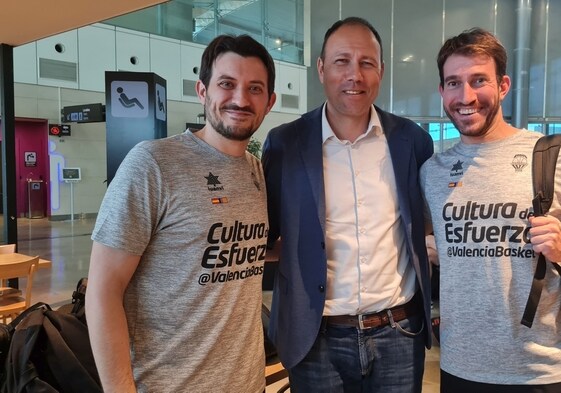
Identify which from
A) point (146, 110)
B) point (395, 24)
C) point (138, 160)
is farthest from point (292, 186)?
point (395, 24)

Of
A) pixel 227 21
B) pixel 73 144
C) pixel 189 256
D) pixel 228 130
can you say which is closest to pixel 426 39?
pixel 227 21

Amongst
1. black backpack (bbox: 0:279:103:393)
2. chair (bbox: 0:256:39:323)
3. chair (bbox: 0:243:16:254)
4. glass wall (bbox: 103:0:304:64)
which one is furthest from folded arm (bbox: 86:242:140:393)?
glass wall (bbox: 103:0:304:64)

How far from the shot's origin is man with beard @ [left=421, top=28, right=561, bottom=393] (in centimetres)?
133

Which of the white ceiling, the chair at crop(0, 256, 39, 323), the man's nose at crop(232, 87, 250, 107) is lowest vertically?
the chair at crop(0, 256, 39, 323)

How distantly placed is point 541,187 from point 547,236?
6.2 inches

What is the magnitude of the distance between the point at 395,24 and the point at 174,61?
257 inches

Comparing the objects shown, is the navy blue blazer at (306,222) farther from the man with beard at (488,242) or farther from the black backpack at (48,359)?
the black backpack at (48,359)

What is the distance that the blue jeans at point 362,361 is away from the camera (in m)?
1.55

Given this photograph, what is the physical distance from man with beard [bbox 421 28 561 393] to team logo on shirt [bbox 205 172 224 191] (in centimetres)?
73

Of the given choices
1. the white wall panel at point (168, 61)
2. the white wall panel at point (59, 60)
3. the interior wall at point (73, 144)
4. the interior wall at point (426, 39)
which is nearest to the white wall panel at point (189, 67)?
the white wall panel at point (168, 61)

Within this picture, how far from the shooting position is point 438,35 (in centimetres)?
1366

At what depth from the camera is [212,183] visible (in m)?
1.26

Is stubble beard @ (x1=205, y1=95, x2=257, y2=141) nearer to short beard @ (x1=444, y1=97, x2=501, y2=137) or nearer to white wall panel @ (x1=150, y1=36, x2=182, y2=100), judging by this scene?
short beard @ (x1=444, y1=97, x2=501, y2=137)

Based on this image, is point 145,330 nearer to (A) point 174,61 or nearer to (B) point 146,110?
(B) point 146,110
